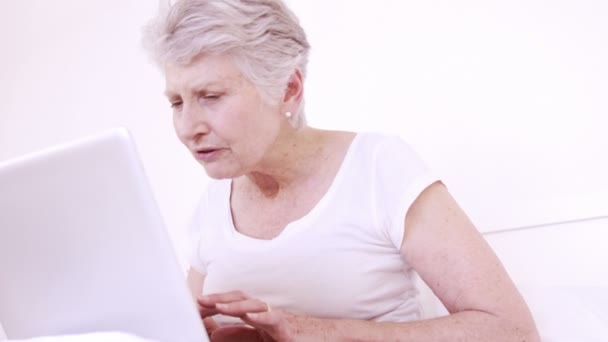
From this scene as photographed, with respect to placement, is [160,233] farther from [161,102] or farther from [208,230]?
[161,102]

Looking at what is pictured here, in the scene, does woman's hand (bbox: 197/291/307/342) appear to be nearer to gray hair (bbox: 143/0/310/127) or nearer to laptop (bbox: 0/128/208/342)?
laptop (bbox: 0/128/208/342)

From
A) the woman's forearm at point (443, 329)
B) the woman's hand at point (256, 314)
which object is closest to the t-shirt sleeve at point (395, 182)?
the woman's forearm at point (443, 329)

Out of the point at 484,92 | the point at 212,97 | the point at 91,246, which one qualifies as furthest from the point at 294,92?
the point at 484,92

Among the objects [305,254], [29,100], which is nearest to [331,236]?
[305,254]

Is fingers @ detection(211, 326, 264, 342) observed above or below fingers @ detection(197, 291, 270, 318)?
below

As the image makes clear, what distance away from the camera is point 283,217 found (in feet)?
4.55

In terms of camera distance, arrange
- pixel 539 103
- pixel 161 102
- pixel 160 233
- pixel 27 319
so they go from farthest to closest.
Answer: pixel 161 102, pixel 539 103, pixel 27 319, pixel 160 233

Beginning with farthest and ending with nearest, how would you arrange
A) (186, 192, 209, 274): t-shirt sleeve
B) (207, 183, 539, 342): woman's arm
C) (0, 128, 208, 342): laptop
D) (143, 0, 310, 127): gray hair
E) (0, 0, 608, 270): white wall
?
1. (0, 0, 608, 270): white wall
2. (186, 192, 209, 274): t-shirt sleeve
3. (143, 0, 310, 127): gray hair
4. (207, 183, 539, 342): woman's arm
5. (0, 128, 208, 342): laptop

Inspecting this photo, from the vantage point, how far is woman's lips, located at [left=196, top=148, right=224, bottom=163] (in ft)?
4.11

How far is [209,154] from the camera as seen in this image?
4.11 ft

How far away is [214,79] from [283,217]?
0.33 meters

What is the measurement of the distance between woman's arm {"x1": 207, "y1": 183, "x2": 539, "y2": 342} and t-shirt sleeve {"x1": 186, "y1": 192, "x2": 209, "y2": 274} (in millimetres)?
465

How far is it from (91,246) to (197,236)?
682 millimetres

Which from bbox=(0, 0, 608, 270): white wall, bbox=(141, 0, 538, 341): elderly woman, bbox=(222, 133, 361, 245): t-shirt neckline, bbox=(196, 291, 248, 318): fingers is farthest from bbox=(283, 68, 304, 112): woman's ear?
bbox=(0, 0, 608, 270): white wall
